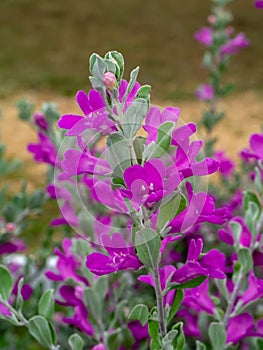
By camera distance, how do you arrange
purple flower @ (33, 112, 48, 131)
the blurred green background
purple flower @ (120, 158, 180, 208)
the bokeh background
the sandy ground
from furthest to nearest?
the blurred green background
the bokeh background
the sandy ground
purple flower @ (33, 112, 48, 131)
purple flower @ (120, 158, 180, 208)

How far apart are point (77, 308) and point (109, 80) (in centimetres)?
52

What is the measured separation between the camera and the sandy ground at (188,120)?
5.16 metres

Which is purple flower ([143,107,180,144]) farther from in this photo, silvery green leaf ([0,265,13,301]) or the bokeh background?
the bokeh background

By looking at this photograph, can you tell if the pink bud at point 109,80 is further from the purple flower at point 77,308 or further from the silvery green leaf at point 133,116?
the purple flower at point 77,308

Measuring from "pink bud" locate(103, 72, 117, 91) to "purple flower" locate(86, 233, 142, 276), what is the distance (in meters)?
0.16

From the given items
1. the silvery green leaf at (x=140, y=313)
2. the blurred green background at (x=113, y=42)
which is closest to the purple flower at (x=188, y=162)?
the silvery green leaf at (x=140, y=313)

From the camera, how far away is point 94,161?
0.63 meters

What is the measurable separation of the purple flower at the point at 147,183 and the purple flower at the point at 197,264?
0.08 metres

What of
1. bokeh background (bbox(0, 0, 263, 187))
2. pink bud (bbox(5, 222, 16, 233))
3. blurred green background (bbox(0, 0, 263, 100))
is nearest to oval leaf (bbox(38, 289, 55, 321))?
pink bud (bbox(5, 222, 16, 233))

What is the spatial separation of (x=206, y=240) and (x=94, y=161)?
1.17m

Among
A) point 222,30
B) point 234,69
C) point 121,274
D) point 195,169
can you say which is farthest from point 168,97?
point 195,169

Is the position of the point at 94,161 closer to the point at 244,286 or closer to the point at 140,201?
the point at 140,201

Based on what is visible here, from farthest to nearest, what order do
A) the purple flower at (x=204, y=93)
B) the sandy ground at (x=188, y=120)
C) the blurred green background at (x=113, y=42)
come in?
the blurred green background at (x=113, y=42) < the sandy ground at (x=188, y=120) < the purple flower at (x=204, y=93)

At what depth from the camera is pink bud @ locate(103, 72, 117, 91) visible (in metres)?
0.60
